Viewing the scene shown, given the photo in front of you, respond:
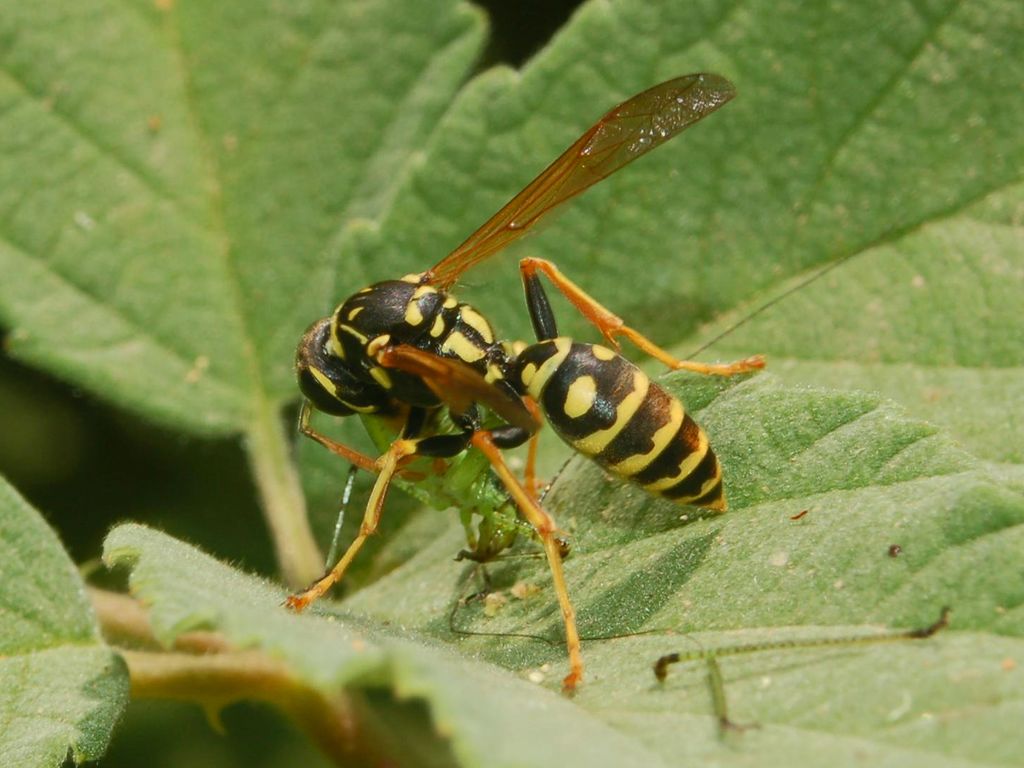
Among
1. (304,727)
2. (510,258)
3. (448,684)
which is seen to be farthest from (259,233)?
(448,684)

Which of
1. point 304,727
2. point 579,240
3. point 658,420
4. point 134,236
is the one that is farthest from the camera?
point 134,236

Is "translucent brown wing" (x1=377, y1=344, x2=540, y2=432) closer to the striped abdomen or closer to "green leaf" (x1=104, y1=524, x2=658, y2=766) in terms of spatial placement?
the striped abdomen

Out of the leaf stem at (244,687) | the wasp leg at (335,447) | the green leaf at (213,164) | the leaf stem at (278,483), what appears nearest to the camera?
the leaf stem at (244,687)

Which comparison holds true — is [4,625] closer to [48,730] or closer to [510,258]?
[48,730]

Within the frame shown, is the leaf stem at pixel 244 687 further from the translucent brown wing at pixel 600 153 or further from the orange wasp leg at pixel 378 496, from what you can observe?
the translucent brown wing at pixel 600 153

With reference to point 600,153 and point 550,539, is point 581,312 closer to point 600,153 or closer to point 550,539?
point 600,153

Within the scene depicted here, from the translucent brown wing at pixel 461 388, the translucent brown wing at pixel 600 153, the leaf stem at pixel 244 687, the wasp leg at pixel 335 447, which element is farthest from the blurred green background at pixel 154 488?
the translucent brown wing at pixel 461 388

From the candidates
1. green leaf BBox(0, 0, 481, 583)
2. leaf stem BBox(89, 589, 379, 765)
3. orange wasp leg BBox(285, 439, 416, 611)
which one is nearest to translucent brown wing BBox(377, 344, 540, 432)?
orange wasp leg BBox(285, 439, 416, 611)
